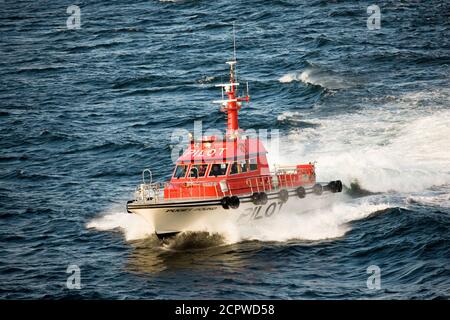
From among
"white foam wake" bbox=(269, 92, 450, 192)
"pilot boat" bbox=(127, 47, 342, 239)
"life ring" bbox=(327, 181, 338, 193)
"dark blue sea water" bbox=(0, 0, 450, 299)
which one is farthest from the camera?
"white foam wake" bbox=(269, 92, 450, 192)

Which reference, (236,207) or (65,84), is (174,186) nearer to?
(236,207)

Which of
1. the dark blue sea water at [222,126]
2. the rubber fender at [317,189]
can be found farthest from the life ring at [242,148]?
the rubber fender at [317,189]

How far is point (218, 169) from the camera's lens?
30156mm

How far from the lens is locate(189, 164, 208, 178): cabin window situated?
98.8 feet

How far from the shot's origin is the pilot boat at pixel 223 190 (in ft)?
94.0

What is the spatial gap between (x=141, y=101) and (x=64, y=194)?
15.7 meters

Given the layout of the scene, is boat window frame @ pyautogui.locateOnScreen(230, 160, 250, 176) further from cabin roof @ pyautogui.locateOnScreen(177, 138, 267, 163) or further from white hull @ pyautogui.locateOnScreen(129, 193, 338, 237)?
white hull @ pyautogui.locateOnScreen(129, 193, 338, 237)

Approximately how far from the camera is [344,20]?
62.4 m

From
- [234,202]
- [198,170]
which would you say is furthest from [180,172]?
[234,202]

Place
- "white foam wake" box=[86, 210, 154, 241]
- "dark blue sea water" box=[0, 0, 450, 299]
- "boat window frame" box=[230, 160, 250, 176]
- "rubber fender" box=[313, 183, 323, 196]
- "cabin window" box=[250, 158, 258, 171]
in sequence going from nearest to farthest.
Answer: "dark blue sea water" box=[0, 0, 450, 299] → "boat window frame" box=[230, 160, 250, 176] → "white foam wake" box=[86, 210, 154, 241] → "cabin window" box=[250, 158, 258, 171] → "rubber fender" box=[313, 183, 323, 196]

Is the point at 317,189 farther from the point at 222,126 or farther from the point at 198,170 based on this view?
the point at 222,126

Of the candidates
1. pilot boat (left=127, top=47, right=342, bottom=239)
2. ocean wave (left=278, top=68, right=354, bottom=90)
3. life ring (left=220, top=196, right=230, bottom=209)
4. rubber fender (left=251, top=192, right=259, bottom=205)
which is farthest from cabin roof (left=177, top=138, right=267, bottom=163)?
ocean wave (left=278, top=68, right=354, bottom=90)

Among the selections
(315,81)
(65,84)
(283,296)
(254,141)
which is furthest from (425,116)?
(65,84)

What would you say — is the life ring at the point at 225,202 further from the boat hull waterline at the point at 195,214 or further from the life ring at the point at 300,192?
the life ring at the point at 300,192
